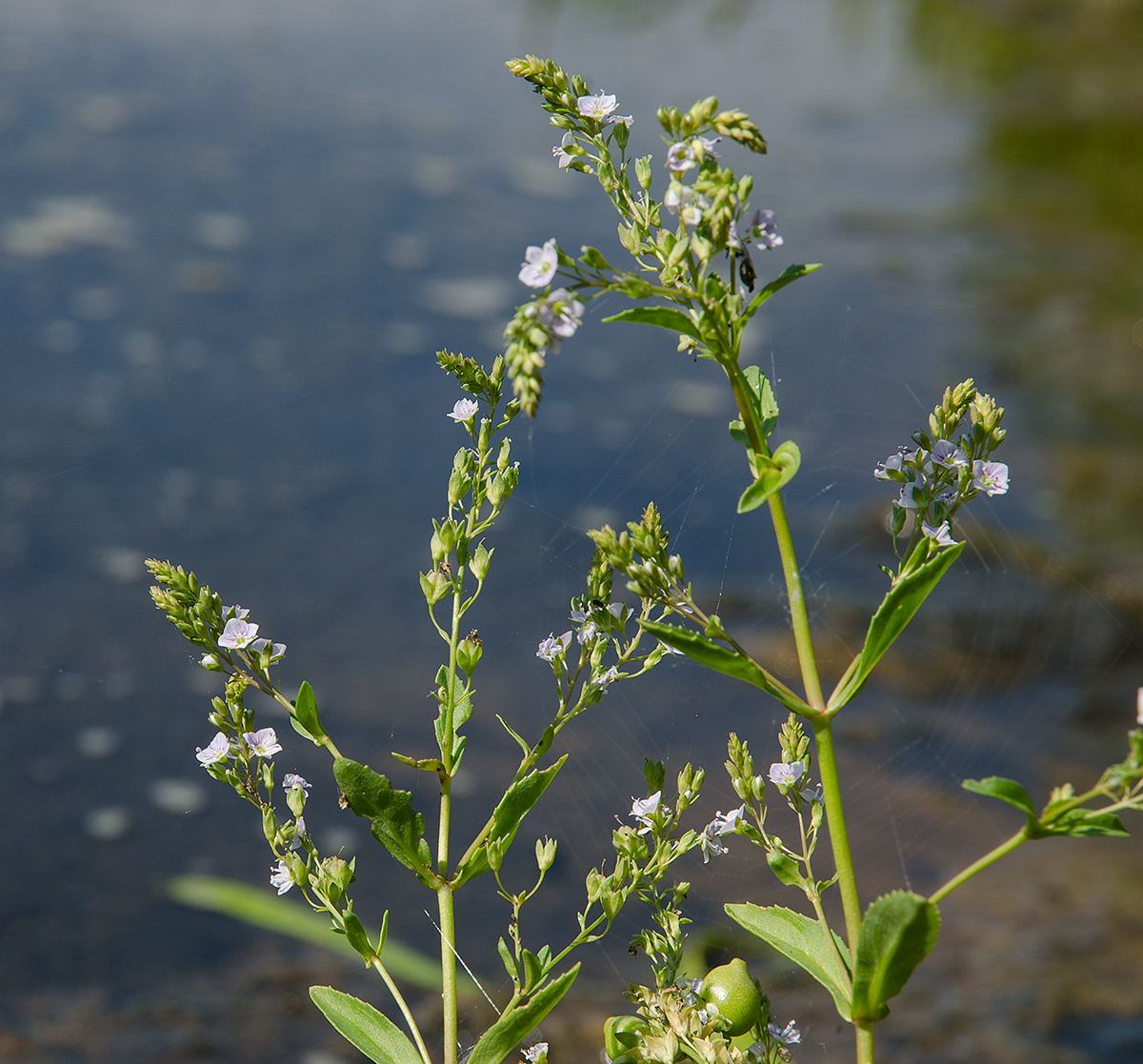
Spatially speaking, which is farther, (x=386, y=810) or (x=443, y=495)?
(x=443, y=495)

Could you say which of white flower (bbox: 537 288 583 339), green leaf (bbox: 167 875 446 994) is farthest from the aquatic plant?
green leaf (bbox: 167 875 446 994)

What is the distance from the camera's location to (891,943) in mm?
635

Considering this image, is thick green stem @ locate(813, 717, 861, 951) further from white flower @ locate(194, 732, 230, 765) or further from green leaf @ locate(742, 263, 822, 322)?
white flower @ locate(194, 732, 230, 765)

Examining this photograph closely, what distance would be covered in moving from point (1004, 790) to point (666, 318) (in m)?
0.34

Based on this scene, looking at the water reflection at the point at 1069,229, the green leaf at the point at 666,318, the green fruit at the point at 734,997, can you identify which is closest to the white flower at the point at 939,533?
the green leaf at the point at 666,318

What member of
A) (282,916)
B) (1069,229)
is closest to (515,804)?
(282,916)

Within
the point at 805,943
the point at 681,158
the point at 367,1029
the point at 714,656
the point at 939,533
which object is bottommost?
the point at 367,1029

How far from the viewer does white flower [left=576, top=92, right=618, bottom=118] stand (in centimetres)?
72

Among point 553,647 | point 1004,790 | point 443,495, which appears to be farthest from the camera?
point 443,495

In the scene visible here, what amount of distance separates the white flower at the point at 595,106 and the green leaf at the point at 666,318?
0.15 metres

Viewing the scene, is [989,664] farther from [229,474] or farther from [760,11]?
[760,11]

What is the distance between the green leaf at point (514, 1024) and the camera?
2.29 ft

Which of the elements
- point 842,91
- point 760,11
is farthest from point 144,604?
point 760,11

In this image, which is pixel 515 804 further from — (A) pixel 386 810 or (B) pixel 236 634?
(B) pixel 236 634
